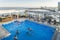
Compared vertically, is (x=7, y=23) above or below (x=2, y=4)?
below

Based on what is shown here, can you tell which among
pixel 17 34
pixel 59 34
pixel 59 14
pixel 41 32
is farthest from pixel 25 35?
pixel 59 14

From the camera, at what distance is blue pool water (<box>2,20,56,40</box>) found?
294 cm

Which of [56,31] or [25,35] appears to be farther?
[56,31]

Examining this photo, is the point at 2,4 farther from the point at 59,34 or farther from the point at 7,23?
the point at 59,34

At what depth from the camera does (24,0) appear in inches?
140

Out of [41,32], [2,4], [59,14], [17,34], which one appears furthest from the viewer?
[59,14]

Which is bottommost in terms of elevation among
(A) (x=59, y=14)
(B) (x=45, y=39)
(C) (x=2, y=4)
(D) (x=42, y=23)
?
(B) (x=45, y=39)

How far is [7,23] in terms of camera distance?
3320 millimetres

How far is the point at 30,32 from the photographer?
10.2ft

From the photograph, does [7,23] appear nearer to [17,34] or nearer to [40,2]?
[17,34]

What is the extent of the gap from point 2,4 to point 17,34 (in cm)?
97

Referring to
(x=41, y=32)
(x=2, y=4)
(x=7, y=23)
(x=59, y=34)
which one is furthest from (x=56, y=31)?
(x=2, y=4)

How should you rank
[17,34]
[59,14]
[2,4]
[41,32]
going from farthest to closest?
[59,14], [2,4], [41,32], [17,34]

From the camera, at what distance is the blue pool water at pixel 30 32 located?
9.66 feet
